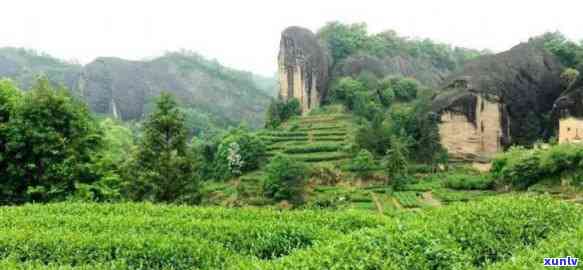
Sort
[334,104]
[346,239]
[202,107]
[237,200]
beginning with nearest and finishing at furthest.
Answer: [346,239], [237,200], [334,104], [202,107]

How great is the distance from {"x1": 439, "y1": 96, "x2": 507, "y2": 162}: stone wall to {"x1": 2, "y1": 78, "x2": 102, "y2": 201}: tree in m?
30.7

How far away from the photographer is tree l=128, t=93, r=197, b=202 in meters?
19.8

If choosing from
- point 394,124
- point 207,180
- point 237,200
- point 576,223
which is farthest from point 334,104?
point 576,223

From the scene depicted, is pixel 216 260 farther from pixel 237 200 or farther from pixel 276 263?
pixel 237 200

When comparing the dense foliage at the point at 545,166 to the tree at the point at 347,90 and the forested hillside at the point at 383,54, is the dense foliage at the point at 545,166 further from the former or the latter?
the forested hillside at the point at 383,54

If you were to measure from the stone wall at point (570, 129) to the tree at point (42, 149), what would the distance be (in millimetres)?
30352

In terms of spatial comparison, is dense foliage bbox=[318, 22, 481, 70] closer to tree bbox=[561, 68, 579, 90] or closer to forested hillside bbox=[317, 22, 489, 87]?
forested hillside bbox=[317, 22, 489, 87]

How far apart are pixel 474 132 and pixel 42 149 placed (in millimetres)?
33174

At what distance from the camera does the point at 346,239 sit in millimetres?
6836

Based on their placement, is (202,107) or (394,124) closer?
(394,124)

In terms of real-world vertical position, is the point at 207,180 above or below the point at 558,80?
below

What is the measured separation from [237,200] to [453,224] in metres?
27.0

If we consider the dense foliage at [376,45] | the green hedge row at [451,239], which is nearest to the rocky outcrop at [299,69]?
the dense foliage at [376,45]

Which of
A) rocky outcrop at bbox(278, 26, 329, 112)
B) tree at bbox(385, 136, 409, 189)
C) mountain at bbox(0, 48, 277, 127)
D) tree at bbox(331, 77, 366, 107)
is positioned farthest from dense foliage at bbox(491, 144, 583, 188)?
mountain at bbox(0, 48, 277, 127)
